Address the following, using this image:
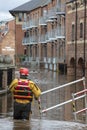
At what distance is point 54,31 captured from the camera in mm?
73938

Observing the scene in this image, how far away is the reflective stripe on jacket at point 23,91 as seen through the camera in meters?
14.1

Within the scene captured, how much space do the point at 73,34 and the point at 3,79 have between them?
31956 millimetres

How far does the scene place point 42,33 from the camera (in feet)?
290

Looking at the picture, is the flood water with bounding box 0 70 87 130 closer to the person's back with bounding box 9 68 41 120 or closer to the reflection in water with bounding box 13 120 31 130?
the reflection in water with bounding box 13 120 31 130

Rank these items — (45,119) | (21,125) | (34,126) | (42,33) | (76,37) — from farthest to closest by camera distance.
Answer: (42,33) < (76,37) < (45,119) < (34,126) < (21,125)

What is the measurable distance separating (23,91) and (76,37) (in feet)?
148

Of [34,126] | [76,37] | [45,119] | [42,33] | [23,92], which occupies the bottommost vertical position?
[45,119]

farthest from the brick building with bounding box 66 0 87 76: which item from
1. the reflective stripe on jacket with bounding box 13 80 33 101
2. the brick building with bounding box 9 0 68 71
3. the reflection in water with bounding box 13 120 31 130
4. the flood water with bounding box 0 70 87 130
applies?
the reflective stripe on jacket with bounding box 13 80 33 101

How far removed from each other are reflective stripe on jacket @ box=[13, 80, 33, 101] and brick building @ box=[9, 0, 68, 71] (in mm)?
50734

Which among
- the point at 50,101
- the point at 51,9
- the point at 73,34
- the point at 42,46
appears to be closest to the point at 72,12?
the point at 73,34

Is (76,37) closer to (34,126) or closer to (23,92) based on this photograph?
(23,92)

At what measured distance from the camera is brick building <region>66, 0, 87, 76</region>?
56094 mm

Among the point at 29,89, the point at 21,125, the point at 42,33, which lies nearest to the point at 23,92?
the point at 29,89

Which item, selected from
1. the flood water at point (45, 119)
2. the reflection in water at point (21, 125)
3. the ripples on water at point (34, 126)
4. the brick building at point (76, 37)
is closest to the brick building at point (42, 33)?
the brick building at point (76, 37)
